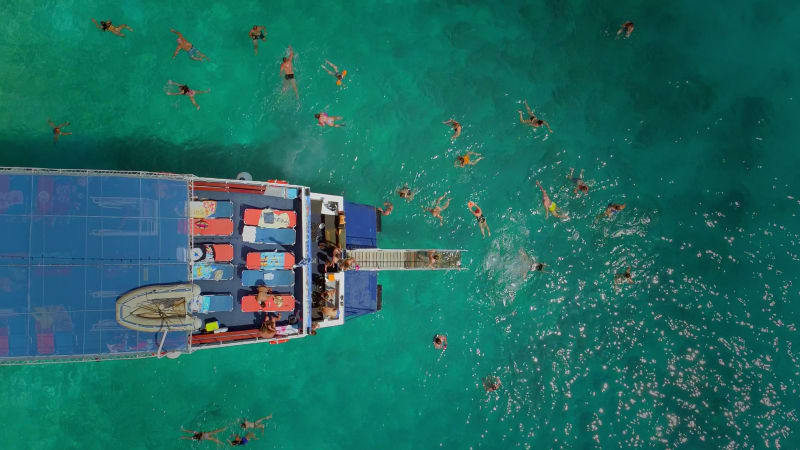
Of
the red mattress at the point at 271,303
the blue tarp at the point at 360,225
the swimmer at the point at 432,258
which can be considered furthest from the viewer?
the swimmer at the point at 432,258

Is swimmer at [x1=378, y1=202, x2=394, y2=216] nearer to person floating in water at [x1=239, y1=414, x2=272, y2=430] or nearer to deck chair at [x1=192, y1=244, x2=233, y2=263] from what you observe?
deck chair at [x1=192, y1=244, x2=233, y2=263]

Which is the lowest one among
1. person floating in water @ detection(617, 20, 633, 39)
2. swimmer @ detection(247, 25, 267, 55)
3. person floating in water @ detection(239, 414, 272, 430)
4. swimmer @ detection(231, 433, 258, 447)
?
swimmer @ detection(231, 433, 258, 447)

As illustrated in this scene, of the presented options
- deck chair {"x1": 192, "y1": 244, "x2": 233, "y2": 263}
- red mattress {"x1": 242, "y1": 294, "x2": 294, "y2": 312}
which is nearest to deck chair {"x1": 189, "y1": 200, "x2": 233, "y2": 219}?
deck chair {"x1": 192, "y1": 244, "x2": 233, "y2": 263}

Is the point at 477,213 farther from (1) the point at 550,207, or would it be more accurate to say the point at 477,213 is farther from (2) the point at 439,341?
(2) the point at 439,341

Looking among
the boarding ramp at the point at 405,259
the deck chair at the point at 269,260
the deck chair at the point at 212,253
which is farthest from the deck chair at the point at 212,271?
the boarding ramp at the point at 405,259

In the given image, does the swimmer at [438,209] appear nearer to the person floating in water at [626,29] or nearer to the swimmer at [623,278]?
the swimmer at [623,278]

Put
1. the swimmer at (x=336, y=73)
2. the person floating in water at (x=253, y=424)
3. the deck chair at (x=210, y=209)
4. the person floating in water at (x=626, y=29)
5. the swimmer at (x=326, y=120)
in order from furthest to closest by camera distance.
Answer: the person floating in water at (x=626, y=29)
the swimmer at (x=336, y=73)
the swimmer at (x=326, y=120)
the person floating in water at (x=253, y=424)
the deck chair at (x=210, y=209)
